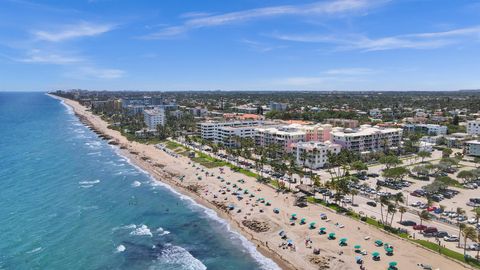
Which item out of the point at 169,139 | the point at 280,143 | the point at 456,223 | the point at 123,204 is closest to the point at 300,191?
the point at 456,223

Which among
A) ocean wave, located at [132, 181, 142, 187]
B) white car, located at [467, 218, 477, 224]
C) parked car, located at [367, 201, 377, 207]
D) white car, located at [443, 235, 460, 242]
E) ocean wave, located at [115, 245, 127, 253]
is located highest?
parked car, located at [367, 201, 377, 207]

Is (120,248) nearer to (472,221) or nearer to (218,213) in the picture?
(218,213)

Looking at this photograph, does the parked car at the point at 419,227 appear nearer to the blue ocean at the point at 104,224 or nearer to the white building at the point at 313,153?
the blue ocean at the point at 104,224

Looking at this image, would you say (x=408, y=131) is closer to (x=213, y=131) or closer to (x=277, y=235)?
(x=213, y=131)

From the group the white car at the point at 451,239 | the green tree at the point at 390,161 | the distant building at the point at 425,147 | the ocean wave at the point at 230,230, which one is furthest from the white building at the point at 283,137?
the white car at the point at 451,239

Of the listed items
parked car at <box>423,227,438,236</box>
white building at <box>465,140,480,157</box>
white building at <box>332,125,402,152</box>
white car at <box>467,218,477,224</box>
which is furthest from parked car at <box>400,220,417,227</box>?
white building at <box>465,140,480,157</box>

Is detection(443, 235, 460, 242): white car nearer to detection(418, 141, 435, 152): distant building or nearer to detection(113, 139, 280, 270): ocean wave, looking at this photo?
detection(113, 139, 280, 270): ocean wave
